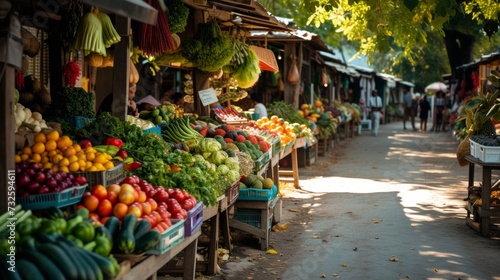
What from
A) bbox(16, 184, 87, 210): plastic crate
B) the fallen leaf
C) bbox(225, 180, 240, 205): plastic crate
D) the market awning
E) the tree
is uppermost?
the tree

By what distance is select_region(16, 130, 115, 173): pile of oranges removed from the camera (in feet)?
18.0

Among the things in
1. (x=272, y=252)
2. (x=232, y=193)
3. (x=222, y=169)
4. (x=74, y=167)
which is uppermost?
(x=74, y=167)

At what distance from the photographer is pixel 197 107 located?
11492 millimetres

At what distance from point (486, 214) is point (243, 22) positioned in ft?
16.7

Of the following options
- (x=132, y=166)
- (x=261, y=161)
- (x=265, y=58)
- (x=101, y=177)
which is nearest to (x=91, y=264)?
(x=101, y=177)

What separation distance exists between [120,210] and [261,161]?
504 cm

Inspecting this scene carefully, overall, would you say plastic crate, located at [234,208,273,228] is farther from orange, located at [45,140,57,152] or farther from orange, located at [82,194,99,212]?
orange, located at [82,194,99,212]

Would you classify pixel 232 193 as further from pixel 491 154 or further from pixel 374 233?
pixel 491 154

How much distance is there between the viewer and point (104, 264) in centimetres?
394

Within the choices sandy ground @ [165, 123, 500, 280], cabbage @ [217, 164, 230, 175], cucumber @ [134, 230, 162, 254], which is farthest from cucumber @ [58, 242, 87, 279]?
cabbage @ [217, 164, 230, 175]

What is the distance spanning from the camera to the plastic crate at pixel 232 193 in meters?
7.48

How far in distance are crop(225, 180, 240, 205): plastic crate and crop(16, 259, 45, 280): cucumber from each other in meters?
3.84

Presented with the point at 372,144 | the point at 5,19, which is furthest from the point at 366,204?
the point at 372,144

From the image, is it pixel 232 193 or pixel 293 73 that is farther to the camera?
pixel 293 73
